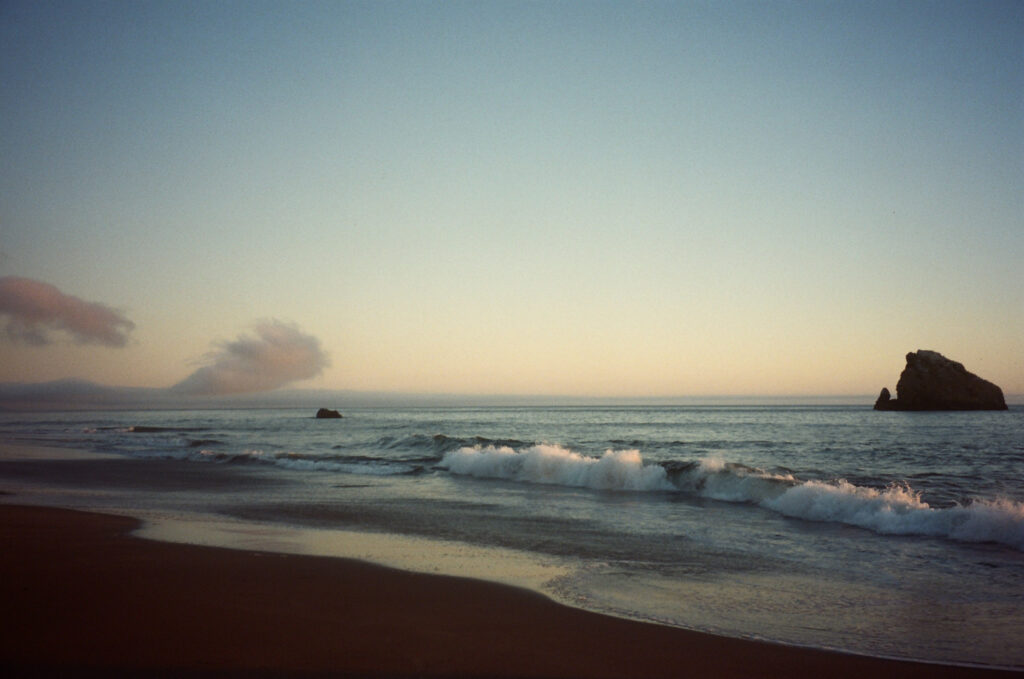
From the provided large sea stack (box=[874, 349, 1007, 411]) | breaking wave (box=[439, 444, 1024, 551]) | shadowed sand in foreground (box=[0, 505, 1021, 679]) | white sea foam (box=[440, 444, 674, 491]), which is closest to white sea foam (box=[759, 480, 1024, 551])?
breaking wave (box=[439, 444, 1024, 551])

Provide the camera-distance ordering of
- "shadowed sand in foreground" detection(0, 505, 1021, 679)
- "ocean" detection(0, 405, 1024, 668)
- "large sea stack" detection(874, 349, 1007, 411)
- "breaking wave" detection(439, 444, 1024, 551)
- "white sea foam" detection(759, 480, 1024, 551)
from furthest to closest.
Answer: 1. "large sea stack" detection(874, 349, 1007, 411)
2. "breaking wave" detection(439, 444, 1024, 551)
3. "white sea foam" detection(759, 480, 1024, 551)
4. "ocean" detection(0, 405, 1024, 668)
5. "shadowed sand in foreground" detection(0, 505, 1021, 679)

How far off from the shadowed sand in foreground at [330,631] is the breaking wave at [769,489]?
6.33 meters

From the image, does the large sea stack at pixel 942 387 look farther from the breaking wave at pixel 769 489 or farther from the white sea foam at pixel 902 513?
the white sea foam at pixel 902 513

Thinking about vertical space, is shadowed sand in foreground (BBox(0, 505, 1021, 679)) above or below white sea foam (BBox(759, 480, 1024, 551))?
above

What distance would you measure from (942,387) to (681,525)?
229 feet

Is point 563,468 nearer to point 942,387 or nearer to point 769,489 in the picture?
point 769,489

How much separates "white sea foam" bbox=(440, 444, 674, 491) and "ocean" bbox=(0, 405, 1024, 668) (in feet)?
0.21

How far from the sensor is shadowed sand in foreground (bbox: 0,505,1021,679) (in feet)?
14.8

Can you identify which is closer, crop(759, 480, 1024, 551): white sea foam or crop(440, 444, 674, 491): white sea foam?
crop(759, 480, 1024, 551): white sea foam

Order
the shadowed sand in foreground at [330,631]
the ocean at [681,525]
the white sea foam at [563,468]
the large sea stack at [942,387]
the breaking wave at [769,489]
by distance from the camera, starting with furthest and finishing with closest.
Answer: the large sea stack at [942,387]
the white sea foam at [563,468]
the breaking wave at [769,489]
the ocean at [681,525]
the shadowed sand in foreground at [330,631]

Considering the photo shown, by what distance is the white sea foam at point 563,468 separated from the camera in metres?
17.1

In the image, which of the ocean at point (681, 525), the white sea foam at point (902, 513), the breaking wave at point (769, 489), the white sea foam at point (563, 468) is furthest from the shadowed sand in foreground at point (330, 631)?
the white sea foam at point (563, 468)

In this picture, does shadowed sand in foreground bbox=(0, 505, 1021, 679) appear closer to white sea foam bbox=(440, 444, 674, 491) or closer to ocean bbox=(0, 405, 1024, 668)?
ocean bbox=(0, 405, 1024, 668)

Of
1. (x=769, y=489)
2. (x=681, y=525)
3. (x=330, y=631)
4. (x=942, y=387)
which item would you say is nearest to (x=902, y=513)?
(x=769, y=489)
